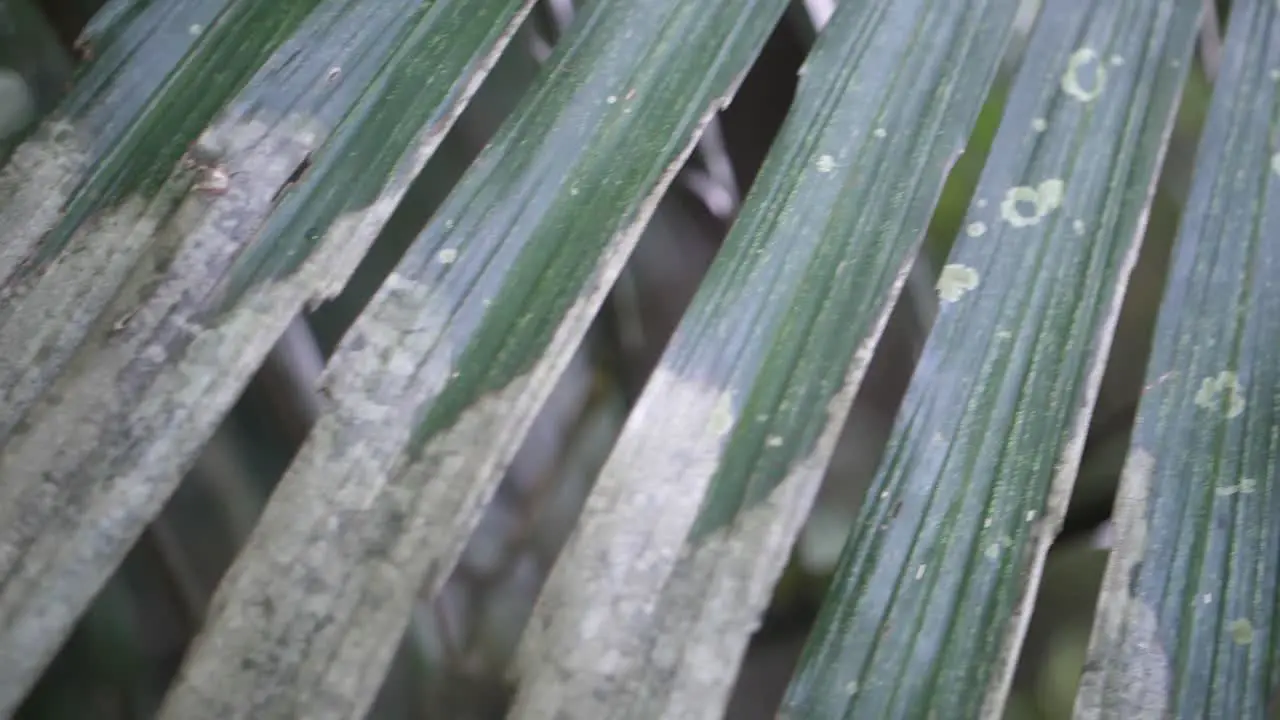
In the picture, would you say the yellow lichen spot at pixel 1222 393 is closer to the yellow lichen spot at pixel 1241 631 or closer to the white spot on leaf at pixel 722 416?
the yellow lichen spot at pixel 1241 631

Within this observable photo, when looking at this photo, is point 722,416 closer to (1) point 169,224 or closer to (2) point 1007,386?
(2) point 1007,386

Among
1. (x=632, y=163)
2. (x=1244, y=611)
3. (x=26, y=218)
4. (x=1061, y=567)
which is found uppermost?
(x=26, y=218)

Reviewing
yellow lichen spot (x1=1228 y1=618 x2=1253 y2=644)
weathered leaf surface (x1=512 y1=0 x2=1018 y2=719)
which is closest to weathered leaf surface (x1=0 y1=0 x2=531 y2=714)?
weathered leaf surface (x1=512 y1=0 x2=1018 y2=719)

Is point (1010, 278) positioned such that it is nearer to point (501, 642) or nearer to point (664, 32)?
point (664, 32)

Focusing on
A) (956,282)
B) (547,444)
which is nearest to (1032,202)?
(956,282)

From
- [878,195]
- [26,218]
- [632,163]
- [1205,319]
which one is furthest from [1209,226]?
[26,218]
